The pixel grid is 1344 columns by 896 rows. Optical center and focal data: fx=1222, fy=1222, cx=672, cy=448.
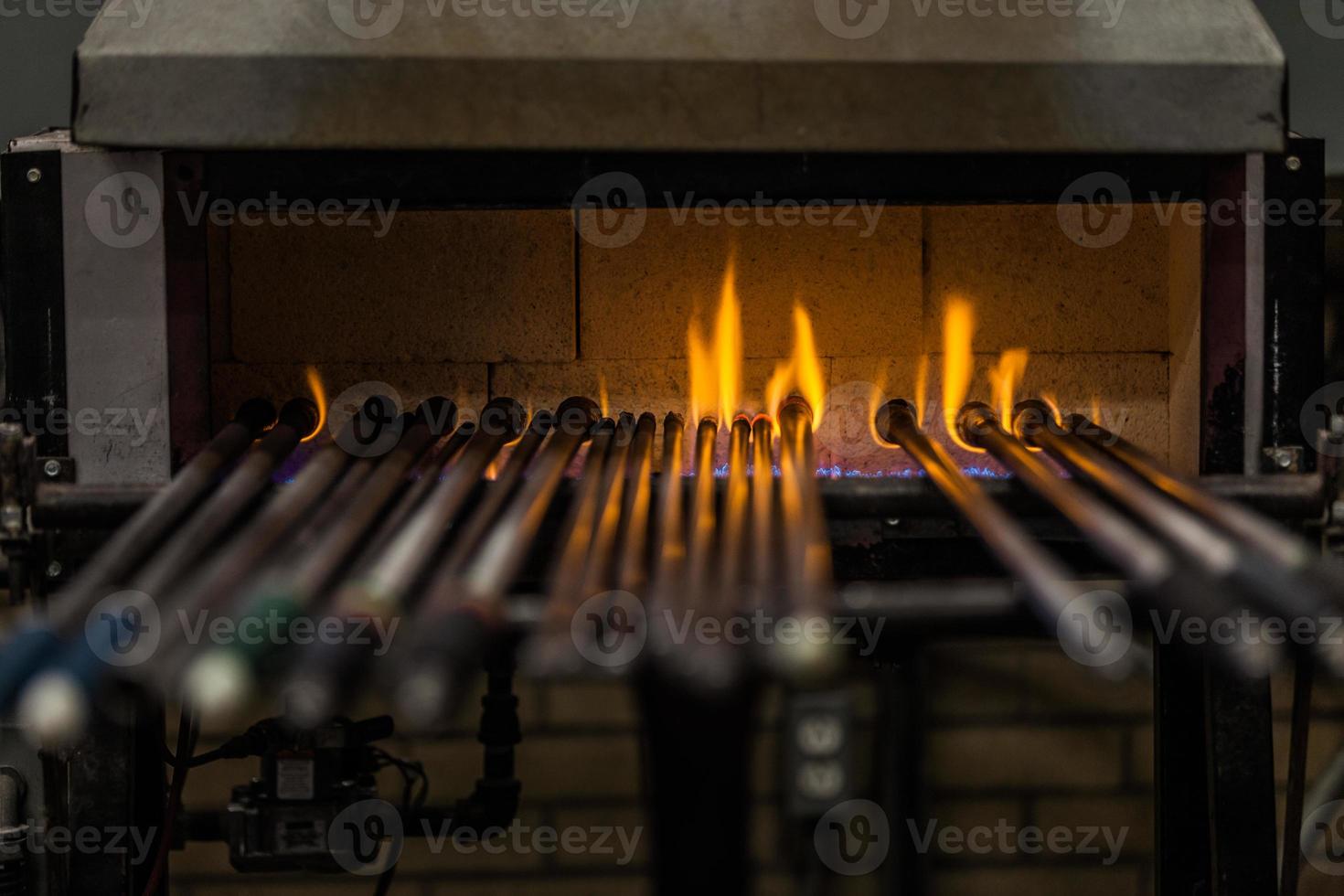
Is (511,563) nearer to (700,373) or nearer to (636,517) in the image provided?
(636,517)

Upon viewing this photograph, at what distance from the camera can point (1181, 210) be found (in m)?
1.79

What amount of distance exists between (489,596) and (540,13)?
0.79 meters

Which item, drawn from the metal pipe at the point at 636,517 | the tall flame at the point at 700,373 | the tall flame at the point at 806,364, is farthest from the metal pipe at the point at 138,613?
the tall flame at the point at 806,364

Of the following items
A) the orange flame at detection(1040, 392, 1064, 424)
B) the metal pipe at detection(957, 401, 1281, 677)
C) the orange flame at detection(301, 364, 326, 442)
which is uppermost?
the orange flame at detection(301, 364, 326, 442)

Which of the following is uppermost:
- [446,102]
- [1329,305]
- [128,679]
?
[446,102]

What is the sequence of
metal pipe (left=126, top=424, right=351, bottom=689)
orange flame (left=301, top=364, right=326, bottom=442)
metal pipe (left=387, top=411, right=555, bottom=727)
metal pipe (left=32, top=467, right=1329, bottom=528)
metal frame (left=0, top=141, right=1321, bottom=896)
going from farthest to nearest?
orange flame (left=301, top=364, right=326, bottom=442), metal frame (left=0, top=141, right=1321, bottom=896), metal pipe (left=32, top=467, right=1329, bottom=528), metal pipe (left=126, top=424, right=351, bottom=689), metal pipe (left=387, top=411, right=555, bottom=727)

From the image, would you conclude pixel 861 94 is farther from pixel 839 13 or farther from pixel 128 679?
pixel 128 679

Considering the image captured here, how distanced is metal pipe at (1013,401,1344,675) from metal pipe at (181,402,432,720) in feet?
2.53

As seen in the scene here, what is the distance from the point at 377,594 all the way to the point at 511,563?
0.13m

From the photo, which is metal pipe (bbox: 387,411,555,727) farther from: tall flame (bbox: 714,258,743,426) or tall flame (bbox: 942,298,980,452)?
tall flame (bbox: 942,298,980,452)

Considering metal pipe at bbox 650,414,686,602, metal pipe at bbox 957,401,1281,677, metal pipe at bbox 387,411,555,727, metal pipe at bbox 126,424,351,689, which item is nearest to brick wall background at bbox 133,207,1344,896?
metal pipe at bbox 650,414,686,602

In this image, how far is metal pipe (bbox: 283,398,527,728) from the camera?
0.92 m

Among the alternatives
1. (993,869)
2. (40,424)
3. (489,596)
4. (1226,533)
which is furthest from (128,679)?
(993,869)

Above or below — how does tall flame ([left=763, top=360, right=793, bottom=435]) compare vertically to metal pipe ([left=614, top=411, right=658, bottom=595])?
above
